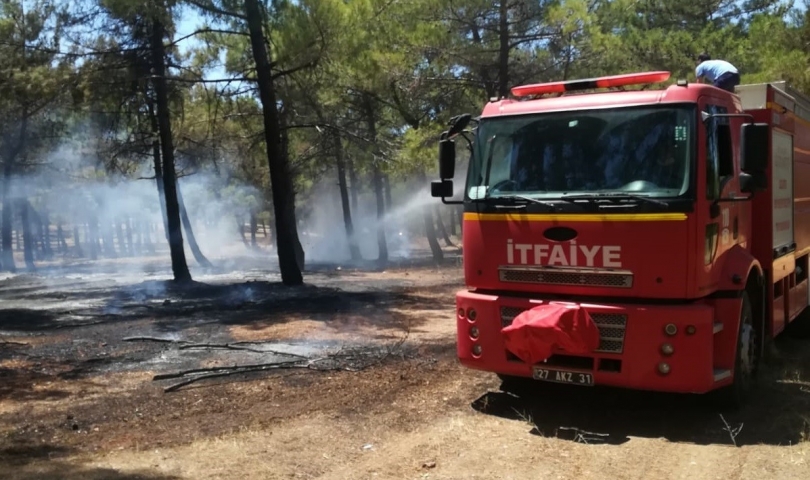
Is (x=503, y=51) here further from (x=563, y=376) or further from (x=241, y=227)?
(x=241, y=227)

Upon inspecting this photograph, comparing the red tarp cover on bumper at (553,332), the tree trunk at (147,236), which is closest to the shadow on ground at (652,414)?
the red tarp cover on bumper at (553,332)

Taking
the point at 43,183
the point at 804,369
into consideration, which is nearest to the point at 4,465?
the point at 804,369

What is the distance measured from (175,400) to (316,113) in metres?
13.3

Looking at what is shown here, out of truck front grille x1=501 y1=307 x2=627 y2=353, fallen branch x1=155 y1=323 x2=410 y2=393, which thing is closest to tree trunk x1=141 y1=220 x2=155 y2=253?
fallen branch x1=155 y1=323 x2=410 y2=393

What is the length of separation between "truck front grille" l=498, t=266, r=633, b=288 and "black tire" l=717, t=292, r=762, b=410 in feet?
4.10

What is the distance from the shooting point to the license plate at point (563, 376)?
5.86m

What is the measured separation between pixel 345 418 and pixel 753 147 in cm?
408

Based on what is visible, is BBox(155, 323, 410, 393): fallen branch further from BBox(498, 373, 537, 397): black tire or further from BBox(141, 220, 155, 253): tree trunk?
BBox(141, 220, 155, 253): tree trunk

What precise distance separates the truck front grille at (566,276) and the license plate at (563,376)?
721 mm

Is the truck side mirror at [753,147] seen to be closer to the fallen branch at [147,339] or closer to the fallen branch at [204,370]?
the fallen branch at [204,370]

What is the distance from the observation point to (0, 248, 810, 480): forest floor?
17.2ft

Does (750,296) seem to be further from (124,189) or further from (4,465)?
(124,189)

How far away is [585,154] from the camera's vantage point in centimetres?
595

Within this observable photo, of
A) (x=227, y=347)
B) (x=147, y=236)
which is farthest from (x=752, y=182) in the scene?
(x=147, y=236)
